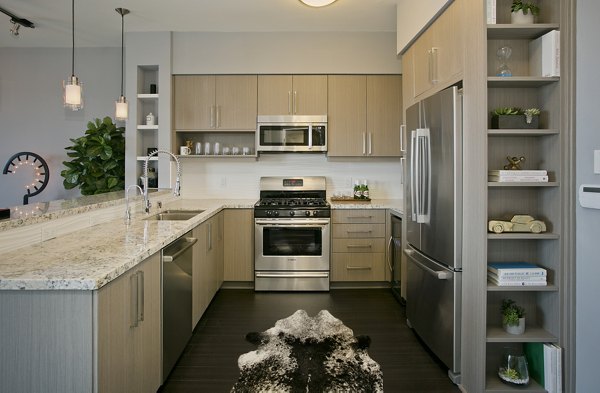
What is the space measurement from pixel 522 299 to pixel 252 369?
1670mm

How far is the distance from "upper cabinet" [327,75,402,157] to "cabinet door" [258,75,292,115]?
18.8 inches

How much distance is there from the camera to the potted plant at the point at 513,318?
2.02 m

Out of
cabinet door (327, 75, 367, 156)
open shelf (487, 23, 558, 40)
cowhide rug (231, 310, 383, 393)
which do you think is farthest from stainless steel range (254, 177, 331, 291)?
open shelf (487, 23, 558, 40)

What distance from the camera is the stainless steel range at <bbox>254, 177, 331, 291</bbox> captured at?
12.6 ft

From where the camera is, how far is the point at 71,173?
4.30 meters

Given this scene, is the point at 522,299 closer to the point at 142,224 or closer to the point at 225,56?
the point at 142,224

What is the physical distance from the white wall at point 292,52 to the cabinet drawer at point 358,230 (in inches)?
68.7

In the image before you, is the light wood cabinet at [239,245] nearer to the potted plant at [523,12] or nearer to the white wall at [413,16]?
the white wall at [413,16]

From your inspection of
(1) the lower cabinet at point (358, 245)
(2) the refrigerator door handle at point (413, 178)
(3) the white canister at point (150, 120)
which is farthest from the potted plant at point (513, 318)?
(3) the white canister at point (150, 120)

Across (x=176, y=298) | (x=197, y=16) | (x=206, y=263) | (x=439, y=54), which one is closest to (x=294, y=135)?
(x=197, y=16)

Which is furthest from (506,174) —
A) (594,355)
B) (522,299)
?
(594,355)

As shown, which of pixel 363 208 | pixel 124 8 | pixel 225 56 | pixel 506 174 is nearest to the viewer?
pixel 506 174

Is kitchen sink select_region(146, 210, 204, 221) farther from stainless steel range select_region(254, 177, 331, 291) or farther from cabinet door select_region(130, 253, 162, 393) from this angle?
cabinet door select_region(130, 253, 162, 393)

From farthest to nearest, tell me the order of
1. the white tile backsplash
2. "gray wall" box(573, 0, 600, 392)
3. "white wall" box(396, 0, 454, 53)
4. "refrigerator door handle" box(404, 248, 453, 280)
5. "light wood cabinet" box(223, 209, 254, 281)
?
the white tile backsplash, "light wood cabinet" box(223, 209, 254, 281), "white wall" box(396, 0, 454, 53), "refrigerator door handle" box(404, 248, 453, 280), "gray wall" box(573, 0, 600, 392)
